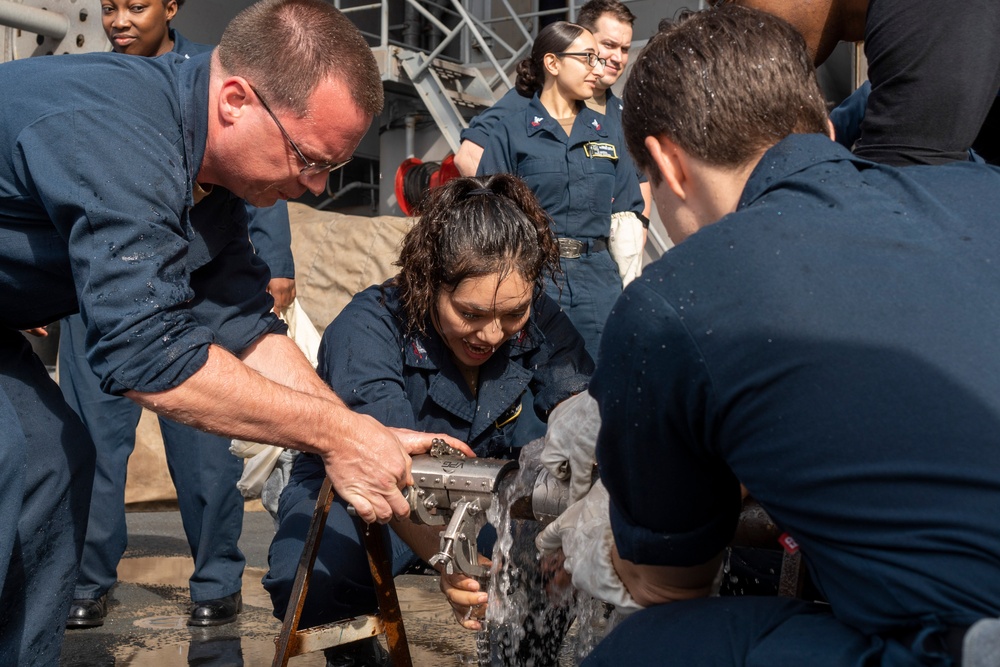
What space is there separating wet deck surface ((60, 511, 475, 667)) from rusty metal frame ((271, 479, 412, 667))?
0.70 m

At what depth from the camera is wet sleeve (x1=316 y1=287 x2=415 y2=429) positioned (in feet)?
8.92

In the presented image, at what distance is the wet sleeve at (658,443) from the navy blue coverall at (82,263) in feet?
3.16

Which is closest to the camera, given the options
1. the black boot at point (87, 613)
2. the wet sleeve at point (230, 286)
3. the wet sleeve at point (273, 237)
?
the wet sleeve at point (230, 286)

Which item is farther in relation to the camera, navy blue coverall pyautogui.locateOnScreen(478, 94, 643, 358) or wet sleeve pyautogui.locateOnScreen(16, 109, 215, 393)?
navy blue coverall pyautogui.locateOnScreen(478, 94, 643, 358)

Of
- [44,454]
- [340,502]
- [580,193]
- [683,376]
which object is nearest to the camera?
[683,376]

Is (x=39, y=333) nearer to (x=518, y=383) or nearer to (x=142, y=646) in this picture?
(x=142, y=646)

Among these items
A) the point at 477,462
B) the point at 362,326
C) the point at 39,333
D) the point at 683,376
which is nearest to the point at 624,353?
the point at 683,376

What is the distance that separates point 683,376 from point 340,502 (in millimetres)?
1610

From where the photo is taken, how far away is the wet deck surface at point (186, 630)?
3.23 m

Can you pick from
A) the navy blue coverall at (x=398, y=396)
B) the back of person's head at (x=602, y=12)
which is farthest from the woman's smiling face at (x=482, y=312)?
the back of person's head at (x=602, y=12)

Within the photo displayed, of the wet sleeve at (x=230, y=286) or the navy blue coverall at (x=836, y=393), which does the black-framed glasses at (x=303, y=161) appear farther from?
the navy blue coverall at (x=836, y=393)

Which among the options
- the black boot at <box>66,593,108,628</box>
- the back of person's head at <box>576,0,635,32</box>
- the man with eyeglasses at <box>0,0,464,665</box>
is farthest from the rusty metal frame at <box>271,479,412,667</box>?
the back of person's head at <box>576,0,635,32</box>

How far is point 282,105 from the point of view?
2.26 m

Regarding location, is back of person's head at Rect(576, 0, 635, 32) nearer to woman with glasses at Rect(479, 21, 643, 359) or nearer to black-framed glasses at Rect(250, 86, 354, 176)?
woman with glasses at Rect(479, 21, 643, 359)
